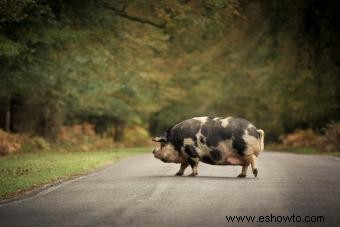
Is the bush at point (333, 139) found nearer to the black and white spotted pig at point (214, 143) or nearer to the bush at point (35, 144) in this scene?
the bush at point (35, 144)

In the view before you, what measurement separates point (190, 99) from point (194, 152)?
3614cm

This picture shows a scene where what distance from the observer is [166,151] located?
19156 mm

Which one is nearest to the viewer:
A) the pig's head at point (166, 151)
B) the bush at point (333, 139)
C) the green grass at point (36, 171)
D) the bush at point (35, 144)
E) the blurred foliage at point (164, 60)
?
the green grass at point (36, 171)

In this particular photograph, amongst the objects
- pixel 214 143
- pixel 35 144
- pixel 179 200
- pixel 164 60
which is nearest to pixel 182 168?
pixel 214 143

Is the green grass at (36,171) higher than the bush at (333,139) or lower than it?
lower

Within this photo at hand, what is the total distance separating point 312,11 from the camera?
124ft

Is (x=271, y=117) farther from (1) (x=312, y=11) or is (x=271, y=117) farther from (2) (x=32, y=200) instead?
(2) (x=32, y=200)

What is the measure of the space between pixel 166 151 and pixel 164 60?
2658cm

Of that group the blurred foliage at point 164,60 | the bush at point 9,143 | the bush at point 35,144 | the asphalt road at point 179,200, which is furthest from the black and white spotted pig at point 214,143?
the bush at point 35,144

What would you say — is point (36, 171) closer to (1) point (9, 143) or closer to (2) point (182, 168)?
(2) point (182, 168)

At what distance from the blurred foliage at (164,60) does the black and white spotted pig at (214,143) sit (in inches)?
255

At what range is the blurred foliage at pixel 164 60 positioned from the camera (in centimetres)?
2953

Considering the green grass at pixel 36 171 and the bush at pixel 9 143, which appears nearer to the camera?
the green grass at pixel 36 171

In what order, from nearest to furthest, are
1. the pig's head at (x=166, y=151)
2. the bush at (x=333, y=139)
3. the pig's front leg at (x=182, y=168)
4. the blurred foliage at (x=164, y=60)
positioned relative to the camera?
the pig's head at (x=166, y=151), the pig's front leg at (x=182, y=168), the blurred foliage at (x=164, y=60), the bush at (x=333, y=139)
